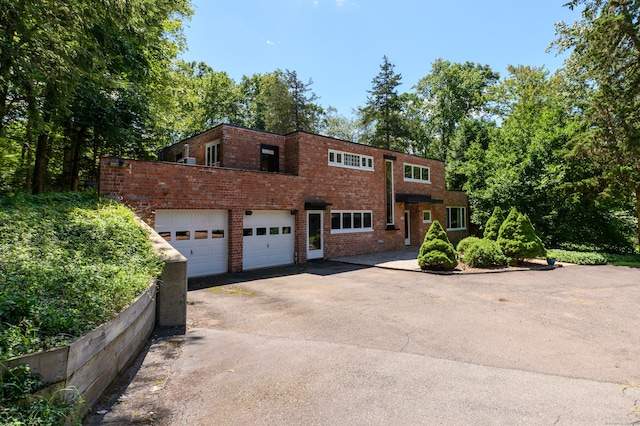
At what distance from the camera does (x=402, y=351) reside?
15.5ft

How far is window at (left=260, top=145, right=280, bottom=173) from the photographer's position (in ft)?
48.6

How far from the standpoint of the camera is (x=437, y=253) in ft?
38.9

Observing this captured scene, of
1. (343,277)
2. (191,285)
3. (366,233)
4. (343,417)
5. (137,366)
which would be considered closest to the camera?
(343,417)

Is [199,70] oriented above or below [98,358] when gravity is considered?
above

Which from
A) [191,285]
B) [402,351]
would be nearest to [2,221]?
[191,285]

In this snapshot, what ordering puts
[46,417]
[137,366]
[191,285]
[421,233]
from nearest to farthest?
[46,417] → [137,366] → [191,285] → [421,233]

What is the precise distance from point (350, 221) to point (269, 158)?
529cm

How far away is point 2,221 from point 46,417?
3.94 m

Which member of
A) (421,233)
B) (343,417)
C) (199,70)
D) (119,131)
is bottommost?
(343,417)

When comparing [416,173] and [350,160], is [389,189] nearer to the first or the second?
[416,173]

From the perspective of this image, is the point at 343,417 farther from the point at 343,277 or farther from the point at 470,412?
the point at 343,277

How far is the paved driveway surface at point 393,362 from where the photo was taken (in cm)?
315

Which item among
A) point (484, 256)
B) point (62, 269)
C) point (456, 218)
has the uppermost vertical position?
point (456, 218)

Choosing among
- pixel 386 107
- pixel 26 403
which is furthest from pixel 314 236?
pixel 386 107
